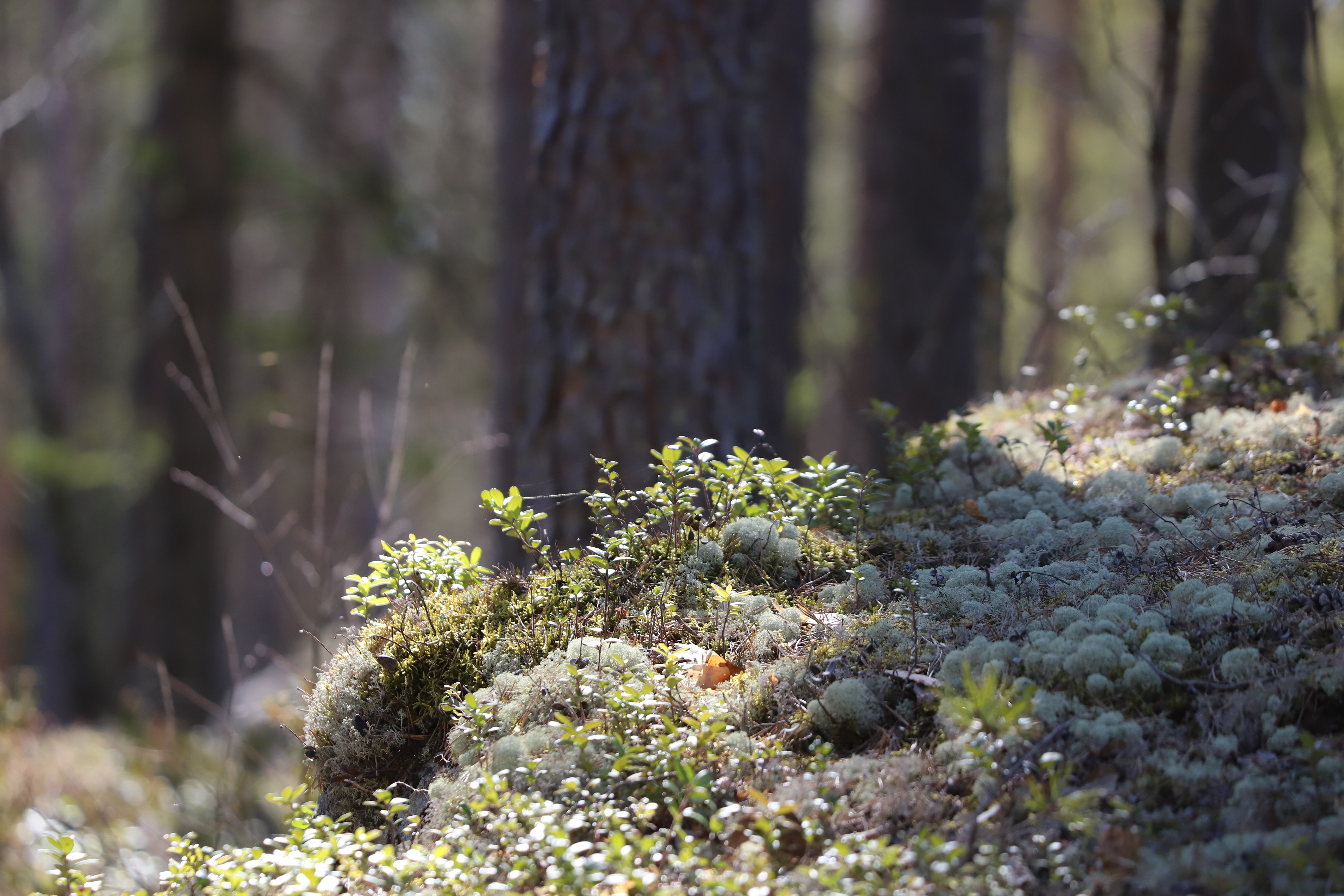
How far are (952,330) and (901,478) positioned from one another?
509cm

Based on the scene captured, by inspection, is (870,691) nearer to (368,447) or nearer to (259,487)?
(368,447)

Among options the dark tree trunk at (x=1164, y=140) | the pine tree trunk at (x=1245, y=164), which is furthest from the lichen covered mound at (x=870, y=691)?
the dark tree trunk at (x=1164, y=140)

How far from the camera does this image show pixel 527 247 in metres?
5.16

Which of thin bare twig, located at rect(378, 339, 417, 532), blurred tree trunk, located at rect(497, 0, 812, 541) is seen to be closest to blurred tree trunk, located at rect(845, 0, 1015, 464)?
blurred tree trunk, located at rect(497, 0, 812, 541)

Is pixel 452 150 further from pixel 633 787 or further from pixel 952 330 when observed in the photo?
pixel 633 787

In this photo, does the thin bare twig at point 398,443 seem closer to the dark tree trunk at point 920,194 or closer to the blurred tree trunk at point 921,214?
the blurred tree trunk at point 921,214

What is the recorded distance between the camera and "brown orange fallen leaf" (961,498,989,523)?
3197 mm

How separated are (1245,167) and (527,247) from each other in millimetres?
6001

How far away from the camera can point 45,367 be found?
10617 millimetres

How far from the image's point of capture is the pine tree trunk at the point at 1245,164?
5867mm

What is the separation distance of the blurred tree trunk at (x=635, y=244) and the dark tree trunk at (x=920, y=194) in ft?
12.4

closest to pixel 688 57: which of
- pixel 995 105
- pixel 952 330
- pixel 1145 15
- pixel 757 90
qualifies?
pixel 757 90

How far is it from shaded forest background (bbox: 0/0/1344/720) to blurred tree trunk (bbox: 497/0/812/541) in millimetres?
18

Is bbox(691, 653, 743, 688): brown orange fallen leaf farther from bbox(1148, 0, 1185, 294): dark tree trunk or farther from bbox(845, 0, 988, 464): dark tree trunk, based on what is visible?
bbox(845, 0, 988, 464): dark tree trunk
